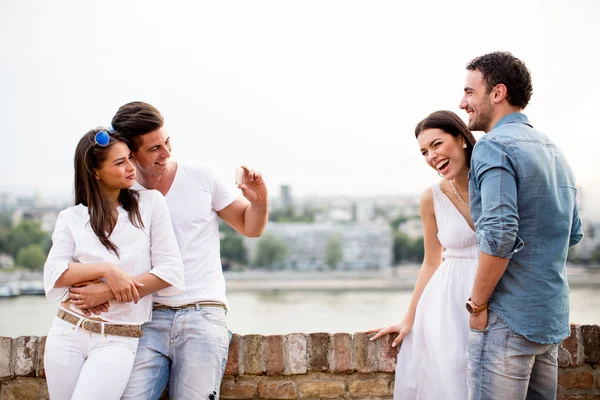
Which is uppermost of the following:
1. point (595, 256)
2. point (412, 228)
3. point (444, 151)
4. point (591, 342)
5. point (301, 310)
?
point (444, 151)

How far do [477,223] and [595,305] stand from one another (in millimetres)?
43274

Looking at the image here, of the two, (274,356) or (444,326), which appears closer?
(444,326)

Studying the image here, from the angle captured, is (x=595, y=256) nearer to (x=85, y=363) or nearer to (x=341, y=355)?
(x=341, y=355)

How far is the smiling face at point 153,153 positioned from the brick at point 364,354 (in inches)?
39.8

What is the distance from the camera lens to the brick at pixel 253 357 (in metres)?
2.33

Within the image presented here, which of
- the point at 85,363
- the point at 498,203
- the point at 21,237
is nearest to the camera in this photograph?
the point at 498,203

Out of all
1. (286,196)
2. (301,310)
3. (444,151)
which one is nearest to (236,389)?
(444,151)

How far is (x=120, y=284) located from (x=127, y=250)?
0.15 meters

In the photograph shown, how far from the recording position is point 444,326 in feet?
6.91

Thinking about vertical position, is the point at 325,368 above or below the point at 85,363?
below

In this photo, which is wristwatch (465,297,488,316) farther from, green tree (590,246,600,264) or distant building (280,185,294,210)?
distant building (280,185,294,210)

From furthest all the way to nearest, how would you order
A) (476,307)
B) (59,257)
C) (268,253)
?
1. (268,253)
2. (59,257)
3. (476,307)

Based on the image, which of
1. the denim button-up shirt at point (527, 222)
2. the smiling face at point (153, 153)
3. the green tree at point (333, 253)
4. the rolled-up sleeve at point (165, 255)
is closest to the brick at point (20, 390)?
the rolled-up sleeve at point (165, 255)

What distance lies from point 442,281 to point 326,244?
206 ft
